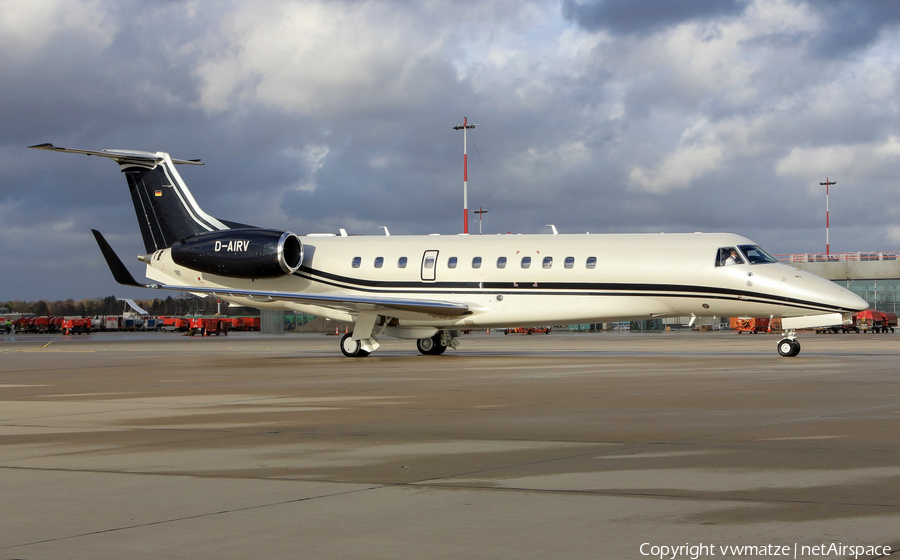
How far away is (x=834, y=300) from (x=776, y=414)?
14305 millimetres

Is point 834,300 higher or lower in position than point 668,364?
higher

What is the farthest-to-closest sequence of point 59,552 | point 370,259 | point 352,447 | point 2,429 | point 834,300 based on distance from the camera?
point 370,259
point 834,300
point 2,429
point 352,447
point 59,552

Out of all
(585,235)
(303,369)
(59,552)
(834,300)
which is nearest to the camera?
(59,552)

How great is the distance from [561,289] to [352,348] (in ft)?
22.6

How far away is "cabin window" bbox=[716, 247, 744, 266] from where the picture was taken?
2561 cm

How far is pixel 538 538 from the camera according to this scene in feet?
17.6

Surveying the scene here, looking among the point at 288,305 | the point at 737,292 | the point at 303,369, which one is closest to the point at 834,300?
the point at 737,292

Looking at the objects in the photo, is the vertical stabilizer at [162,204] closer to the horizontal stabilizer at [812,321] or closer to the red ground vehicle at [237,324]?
the horizontal stabilizer at [812,321]

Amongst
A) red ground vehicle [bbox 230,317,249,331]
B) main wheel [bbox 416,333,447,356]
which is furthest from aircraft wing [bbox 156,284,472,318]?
red ground vehicle [bbox 230,317,249,331]

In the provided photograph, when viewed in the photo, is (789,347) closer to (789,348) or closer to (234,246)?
(789,348)

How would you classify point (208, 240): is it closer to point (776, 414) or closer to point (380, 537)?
point (776, 414)

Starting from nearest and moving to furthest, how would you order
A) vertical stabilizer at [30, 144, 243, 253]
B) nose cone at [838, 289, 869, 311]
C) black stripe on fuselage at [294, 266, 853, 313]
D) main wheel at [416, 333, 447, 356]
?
nose cone at [838, 289, 869, 311]
black stripe on fuselage at [294, 266, 853, 313]
main wheel at [416, 333, 447, 356]
vertical stabilizer at [30, 144, 243, 253]

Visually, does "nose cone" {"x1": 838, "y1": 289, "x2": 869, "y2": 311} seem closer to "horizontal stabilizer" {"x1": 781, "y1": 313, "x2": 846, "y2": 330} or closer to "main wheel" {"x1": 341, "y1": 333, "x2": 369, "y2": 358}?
"horizontal stabilizer" {"x1": 781, "y1": 313, "x2": 846, "y2": 330}

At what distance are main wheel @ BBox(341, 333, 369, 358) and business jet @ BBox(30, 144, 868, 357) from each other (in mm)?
37
